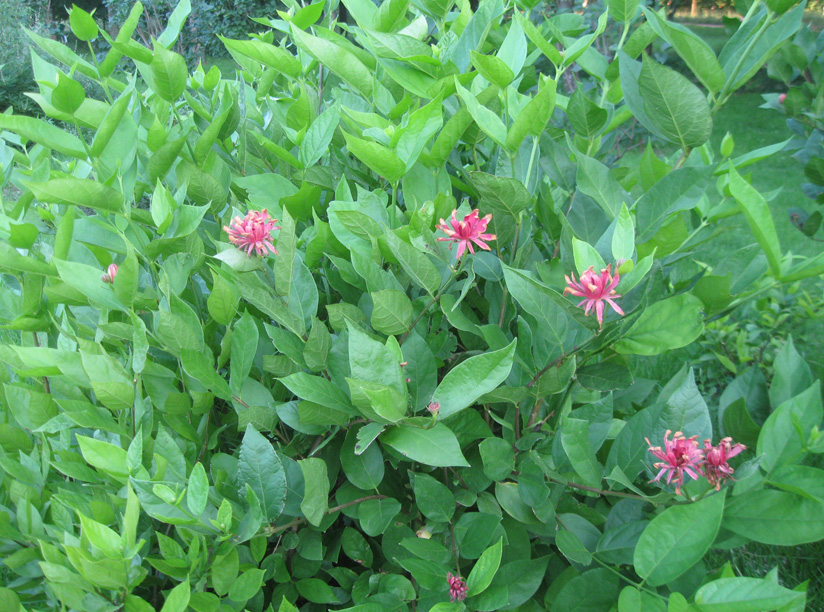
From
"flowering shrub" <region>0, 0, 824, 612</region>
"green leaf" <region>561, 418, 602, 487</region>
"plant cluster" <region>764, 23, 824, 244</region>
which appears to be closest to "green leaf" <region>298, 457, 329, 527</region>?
A: "flowering shrub" <region>0, 0, 824, 612</region>

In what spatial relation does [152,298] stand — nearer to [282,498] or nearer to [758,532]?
[282,498]

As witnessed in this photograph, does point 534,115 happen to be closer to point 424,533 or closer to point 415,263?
point 415,263

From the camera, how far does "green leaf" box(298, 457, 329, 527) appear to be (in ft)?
2.71

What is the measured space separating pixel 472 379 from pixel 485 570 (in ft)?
0.80

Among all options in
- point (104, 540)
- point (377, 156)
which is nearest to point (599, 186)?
point (377, 156)

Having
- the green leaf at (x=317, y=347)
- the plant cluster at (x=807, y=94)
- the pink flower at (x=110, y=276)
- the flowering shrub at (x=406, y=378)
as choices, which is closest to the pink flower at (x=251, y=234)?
the flowering shrub at (x=406, y=378)

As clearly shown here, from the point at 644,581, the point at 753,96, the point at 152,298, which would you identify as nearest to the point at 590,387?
the point at 644,581

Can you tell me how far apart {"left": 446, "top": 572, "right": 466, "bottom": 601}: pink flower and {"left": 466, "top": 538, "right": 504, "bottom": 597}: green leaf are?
36mm

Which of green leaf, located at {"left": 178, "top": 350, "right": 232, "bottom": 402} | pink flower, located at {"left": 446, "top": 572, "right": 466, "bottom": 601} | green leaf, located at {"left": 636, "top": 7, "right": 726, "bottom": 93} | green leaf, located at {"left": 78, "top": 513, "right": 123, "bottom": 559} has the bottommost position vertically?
pink flower, located at {"left": 446, "top": 572, "right": 466, "bottom": 601}

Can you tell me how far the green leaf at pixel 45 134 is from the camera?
41.1 inches

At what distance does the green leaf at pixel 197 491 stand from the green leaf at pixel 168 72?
741 mm

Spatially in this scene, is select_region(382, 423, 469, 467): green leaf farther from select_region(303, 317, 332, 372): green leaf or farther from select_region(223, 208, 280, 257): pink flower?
select_region(223, 208, 280, 257): pink flower

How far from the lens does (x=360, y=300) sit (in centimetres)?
106

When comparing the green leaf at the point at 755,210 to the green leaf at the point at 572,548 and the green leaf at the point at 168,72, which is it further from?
the green leaf at the point at 168,72
